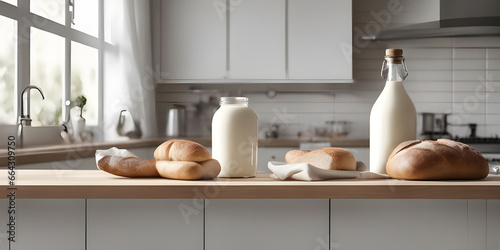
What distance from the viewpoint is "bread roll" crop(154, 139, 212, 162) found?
34.6 inches

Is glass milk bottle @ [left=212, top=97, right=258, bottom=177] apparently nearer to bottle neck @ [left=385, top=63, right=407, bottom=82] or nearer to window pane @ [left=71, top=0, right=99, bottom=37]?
bottle neck @ [left=385, top=63, right=407, bottom=82]

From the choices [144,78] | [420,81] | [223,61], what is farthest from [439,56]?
[144,78]

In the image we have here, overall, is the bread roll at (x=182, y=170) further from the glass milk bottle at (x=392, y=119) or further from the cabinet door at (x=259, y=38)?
the cabinet door at (x=259, y=38)

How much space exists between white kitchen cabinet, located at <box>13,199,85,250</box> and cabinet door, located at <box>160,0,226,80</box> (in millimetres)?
2855

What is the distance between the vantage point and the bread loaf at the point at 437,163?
85 centimetres

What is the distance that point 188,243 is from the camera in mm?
876

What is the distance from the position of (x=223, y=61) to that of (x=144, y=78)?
65 centimetres

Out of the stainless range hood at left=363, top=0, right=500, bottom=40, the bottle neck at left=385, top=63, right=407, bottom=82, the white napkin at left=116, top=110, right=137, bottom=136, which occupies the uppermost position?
the stainless range hood at left=363, top=0, right=500, bottom=40

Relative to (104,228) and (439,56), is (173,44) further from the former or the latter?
(104,228)

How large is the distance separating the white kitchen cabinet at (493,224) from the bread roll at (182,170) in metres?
0.51

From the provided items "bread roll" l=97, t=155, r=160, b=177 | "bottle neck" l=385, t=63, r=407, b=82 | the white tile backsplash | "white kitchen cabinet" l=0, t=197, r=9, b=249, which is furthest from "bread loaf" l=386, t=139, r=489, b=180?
the white tile backsplash

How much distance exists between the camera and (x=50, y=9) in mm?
2713

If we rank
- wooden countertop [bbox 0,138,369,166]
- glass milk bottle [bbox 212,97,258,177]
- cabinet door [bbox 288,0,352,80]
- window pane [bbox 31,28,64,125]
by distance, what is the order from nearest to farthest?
glass milk bottle [bbox 212,97,258,177], wooden countertop [bbox 0,138,369,166], window pane [bbox 31,28,64,125], cabinet door [bbox 288,0,352,80]

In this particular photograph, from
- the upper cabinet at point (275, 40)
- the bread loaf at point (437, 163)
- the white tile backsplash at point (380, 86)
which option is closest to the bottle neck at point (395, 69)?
the bread loaf at point (437, 163)
